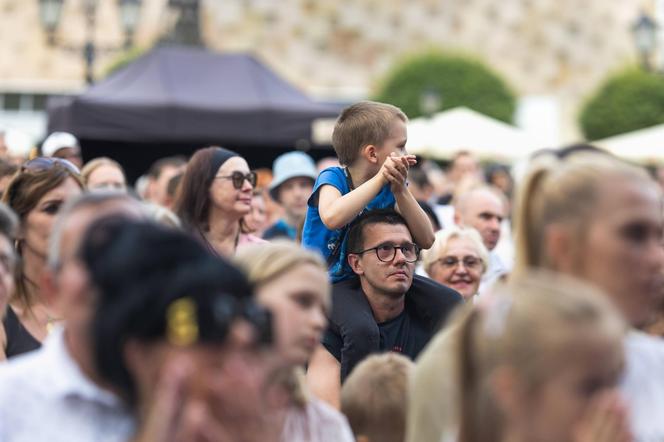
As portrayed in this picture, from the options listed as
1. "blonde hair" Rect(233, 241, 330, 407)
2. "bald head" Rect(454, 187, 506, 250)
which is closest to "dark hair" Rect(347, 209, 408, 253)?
"blonde hair" Rect(233, 241, 330, 407)

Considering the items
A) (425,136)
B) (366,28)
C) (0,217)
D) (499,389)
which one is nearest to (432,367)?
(499,389)

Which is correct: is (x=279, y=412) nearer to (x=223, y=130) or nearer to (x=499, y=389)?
(x=499, y=389)

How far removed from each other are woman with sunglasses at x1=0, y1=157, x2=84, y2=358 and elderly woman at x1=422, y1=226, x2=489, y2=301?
2591 mm

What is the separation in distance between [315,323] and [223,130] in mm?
12058

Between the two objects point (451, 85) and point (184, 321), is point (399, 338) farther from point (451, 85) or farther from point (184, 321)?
point (451, 85)

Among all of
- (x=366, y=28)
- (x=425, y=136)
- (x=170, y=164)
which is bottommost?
(x=366, y=28)

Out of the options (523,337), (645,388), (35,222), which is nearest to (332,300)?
(35,222)

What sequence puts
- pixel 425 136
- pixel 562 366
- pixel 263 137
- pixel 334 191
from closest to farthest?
pixel 562 366, pixel 334 191, pixel 263 137, pixel 425 136

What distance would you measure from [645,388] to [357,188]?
8.85ft

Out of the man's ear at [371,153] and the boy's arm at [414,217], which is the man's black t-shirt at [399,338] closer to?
the boy's arm at [414,217]

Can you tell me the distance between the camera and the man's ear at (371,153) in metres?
6.31

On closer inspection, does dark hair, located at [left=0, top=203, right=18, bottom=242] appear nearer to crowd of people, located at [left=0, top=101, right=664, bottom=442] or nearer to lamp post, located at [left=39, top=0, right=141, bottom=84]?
crowd of people, located at [left=0, top=101, right=664, bottom=442]

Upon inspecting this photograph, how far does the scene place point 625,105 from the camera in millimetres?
34812

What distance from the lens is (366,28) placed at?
45.0 meters
